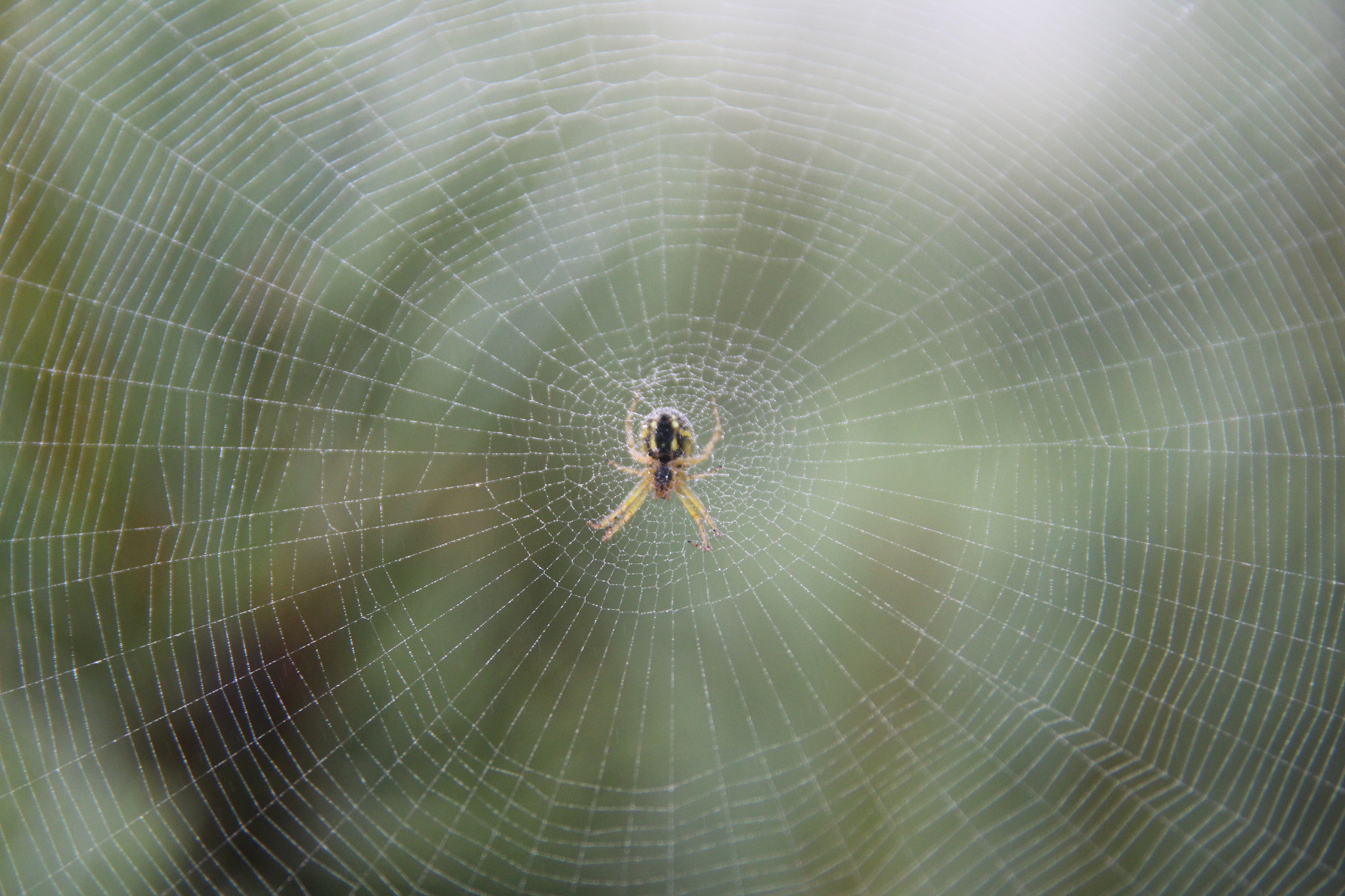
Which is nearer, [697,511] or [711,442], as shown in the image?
[711,442]

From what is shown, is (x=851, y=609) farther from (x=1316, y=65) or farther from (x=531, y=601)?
(x=1316, y=65)

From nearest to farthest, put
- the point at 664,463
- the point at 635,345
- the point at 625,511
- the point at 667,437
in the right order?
the point at 635,345 → the point at 667,437 → the point at 625,511 → the point at 664,463

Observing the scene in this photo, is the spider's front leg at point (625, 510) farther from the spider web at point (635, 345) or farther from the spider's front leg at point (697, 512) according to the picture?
the spider web at point (635, 345)

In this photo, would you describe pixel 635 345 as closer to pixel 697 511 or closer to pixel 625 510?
pixel 625 510

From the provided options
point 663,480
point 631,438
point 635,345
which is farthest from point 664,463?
point 635,345

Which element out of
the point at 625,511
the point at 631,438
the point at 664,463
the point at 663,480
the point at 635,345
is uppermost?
the point at 635,345

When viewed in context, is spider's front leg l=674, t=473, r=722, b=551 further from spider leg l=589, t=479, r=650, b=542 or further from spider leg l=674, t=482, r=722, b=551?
spider leg l=589, t=479, r=650, b=542

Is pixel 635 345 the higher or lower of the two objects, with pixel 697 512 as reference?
higher
